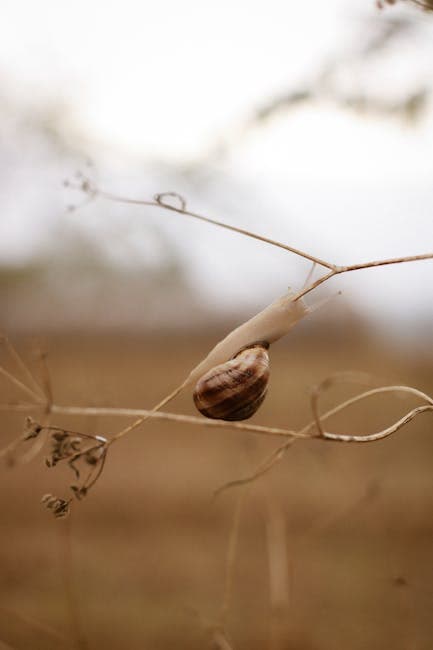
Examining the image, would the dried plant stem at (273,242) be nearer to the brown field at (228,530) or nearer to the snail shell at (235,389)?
the snail shell at (235,389)

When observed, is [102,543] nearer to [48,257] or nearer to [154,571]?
[154,571]

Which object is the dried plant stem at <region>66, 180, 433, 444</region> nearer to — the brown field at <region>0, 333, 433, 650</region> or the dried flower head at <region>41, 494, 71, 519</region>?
the dried flower head at <region>41, 494, 71, 519</region>

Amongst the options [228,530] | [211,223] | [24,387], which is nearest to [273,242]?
[211,223]

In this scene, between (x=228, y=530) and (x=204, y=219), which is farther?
(x=228, y=530)

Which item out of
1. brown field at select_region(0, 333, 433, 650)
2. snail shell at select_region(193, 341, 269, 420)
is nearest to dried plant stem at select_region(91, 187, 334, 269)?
snail shell at select_region(193, 341, 269, 420)

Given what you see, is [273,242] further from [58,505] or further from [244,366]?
[58,505]

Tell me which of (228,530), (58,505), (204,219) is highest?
(204,219)

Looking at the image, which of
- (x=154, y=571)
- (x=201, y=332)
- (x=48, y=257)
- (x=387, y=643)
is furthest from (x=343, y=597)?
(x=201, y=332)
